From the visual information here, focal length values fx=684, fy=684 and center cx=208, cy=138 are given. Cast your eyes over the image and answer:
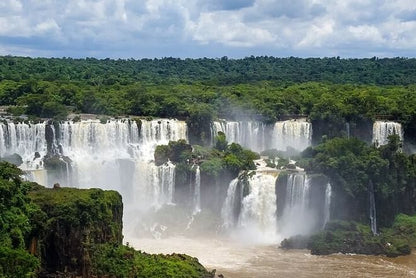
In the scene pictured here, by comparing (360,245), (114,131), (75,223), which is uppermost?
(114,131)

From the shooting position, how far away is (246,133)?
5169cm

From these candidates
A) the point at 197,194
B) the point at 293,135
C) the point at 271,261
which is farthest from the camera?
the point at 293,135

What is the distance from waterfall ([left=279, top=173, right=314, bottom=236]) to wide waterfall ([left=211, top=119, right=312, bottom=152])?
9.49 metres

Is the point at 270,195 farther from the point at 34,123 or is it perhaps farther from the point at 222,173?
the point at 34,123

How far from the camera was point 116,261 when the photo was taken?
2662 centimetres

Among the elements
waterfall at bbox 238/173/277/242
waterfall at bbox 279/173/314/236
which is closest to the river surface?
waterfall at bbox 238/173/277/242

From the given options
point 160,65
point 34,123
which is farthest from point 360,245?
point 160,65

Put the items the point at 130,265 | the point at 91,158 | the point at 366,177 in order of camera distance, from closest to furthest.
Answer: the point at 130,265 → the point at 366,177 → the point at 91,158

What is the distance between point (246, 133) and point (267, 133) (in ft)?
5.39

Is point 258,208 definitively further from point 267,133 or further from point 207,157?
point 267,133

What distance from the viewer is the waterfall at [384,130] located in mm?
50344

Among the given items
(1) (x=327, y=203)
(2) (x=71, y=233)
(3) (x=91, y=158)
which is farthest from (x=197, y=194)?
(2) (x=71, y=233)

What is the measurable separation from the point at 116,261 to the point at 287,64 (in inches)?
4128

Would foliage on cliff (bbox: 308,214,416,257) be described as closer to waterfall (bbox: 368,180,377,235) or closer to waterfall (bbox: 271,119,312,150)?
waterfall (bbox: 368,180,377,235)
